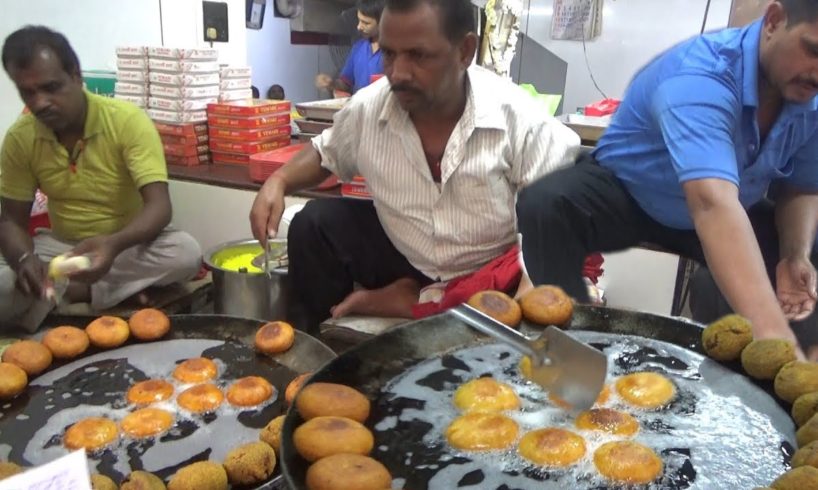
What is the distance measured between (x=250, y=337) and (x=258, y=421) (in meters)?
0.34

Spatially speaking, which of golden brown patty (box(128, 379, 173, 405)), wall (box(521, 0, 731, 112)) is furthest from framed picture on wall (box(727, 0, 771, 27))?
golden brown patty (box(128, 379, 173, 405))

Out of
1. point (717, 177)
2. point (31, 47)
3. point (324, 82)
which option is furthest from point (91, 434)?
point (324, 82)

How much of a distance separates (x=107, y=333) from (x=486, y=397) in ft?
3.07

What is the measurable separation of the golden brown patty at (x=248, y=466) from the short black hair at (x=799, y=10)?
1.36m

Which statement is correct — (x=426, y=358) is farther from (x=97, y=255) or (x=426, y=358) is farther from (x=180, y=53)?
(x=180, y=53)

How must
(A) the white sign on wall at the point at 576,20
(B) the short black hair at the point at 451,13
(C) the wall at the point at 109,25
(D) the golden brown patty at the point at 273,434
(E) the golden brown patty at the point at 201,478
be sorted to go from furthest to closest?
(A) the white sign on wall at the point at 576,20 < (C) the wall at the point at 109,25 < (B) the short black hair at the point at 451,13 < (D) the golden brown patty at the point at 273,434 < (E) the golden brown patty at the point at 201,478

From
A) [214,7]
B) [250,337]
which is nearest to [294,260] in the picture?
[250,337]

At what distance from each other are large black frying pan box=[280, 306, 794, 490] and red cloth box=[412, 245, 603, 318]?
0.63 meters

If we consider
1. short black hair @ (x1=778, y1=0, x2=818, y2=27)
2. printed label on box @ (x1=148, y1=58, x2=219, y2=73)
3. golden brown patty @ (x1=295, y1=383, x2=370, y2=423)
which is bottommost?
golden brown patty @ (x1=295, y1=383, x2=370, y2=423)

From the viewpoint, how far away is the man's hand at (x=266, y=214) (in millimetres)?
1846

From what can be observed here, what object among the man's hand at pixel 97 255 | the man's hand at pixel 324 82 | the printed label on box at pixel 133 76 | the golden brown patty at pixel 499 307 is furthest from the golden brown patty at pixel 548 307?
the man's hand at pixel 324 82

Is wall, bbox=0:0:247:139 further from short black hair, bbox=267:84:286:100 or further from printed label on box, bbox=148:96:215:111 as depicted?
short black hair, bbox=267:84:286:100

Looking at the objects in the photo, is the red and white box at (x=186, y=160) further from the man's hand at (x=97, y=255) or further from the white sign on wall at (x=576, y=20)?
the white sign on wall at (x=576, y=20)

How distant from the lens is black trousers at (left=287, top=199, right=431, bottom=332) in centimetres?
215
